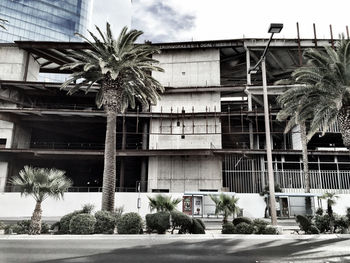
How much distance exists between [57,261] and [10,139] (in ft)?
114

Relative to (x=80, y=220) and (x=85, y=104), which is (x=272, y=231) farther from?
(x=85, y=104)

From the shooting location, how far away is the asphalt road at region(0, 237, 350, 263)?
982 cm

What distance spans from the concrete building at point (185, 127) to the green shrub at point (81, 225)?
15.7 m

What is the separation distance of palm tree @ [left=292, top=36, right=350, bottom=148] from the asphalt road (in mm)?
10457

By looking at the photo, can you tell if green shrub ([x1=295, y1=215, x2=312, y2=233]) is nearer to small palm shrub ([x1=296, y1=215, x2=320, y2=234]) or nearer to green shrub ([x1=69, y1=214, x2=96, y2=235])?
small palm shrub ([x1=296, y1=215, x2=320, y2=234])

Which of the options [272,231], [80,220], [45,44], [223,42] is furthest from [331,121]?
[45,44]

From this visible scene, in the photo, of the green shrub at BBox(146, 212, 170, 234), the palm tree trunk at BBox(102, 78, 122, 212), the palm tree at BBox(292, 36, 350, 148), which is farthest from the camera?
the palm tree at BBox(292, 36, 350, 148)

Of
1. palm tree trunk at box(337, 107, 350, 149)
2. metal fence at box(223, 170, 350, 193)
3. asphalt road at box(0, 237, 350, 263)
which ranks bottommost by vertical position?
asphalt road at box(0, 237, 350, 263)

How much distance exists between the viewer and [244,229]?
15.1m

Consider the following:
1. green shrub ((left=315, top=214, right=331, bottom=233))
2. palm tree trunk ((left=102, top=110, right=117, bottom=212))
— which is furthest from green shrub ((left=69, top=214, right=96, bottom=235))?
green shrub ((left=315, top=214, right=331, bottom=233))

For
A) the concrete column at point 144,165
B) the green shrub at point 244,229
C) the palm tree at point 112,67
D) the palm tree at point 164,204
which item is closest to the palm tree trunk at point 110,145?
the palm tree at point 112,67

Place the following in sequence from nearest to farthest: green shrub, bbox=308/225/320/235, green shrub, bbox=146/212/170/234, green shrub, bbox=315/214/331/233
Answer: green shrub, bbox=146/212/170/234 → green shrub, bbox=308/225/320/235 → green shrub, bbox=315/214/331/233

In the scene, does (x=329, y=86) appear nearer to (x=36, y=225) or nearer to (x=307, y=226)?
(x=307, y=226)

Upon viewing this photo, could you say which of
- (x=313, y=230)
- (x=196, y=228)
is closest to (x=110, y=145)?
(x=196, y=228)
